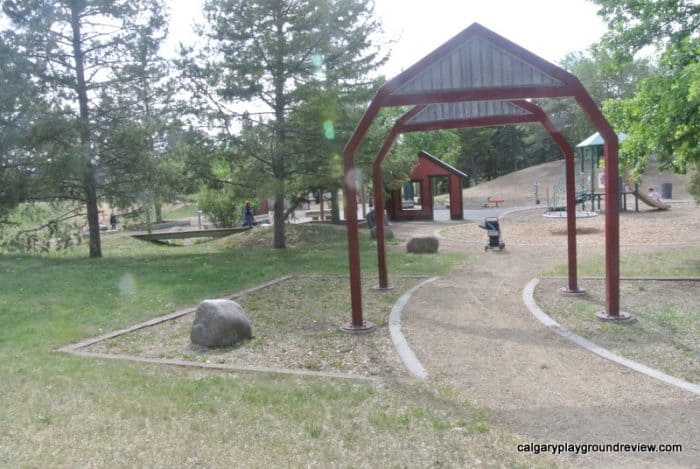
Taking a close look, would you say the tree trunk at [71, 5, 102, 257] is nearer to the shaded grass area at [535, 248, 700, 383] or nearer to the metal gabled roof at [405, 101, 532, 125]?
the metal gabled roof at [405, 101, 532, 125]

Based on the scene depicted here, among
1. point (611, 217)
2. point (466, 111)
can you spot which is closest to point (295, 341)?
point (611, 217)

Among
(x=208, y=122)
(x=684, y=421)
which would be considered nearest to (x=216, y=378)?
(x=684, y=421)

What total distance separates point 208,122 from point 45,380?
11.2 metres

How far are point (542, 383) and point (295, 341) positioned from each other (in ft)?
9.19

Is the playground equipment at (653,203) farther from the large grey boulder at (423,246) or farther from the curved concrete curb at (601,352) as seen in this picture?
the curved concrete curb at (601,352)

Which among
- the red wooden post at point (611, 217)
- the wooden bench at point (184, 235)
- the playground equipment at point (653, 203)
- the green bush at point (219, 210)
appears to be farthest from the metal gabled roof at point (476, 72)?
the playground equipment at point (653, 203)

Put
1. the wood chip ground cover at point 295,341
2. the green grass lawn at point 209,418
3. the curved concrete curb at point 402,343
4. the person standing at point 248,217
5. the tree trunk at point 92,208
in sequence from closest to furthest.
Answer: the green grass lawn at point 209,418, the curved concrete curb at point 402,343, the wood chip ground cover at point 295,341, the tree trunk at point 92,208, the person standing at point 248,217

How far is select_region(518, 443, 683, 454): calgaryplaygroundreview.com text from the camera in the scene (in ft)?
12.3

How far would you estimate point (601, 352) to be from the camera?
5.79m

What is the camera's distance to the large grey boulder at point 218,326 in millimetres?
6551

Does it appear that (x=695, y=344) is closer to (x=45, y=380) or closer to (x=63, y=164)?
(x=45, y=380)

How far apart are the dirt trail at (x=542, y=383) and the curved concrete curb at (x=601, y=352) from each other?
3.5 inches

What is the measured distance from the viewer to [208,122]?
1567cm

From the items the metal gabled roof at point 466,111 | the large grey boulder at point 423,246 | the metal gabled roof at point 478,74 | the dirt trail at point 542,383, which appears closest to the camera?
the dirt trail at point 542,383
